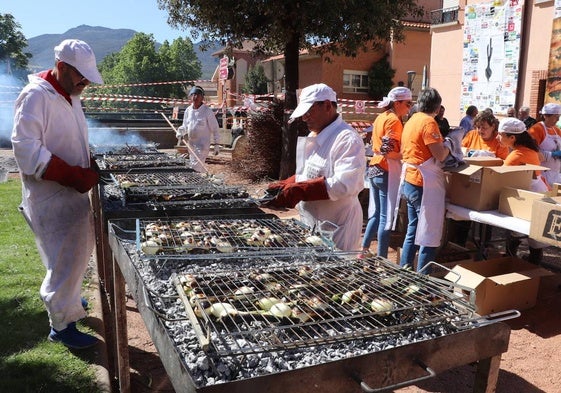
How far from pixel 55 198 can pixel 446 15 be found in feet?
57.4

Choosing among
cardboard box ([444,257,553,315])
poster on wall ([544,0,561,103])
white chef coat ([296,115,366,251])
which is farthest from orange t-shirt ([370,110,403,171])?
poster on wall ([544,0,561,103])

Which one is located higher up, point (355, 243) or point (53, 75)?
point (53, 75)

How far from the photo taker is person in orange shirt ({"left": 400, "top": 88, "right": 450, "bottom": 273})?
449cm

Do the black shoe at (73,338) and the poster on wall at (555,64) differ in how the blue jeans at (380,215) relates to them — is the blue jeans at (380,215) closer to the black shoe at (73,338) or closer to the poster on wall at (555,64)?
the black shoe at (73,338)

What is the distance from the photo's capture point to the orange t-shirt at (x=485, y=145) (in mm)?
5871

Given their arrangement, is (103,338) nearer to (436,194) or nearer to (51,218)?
(51,218)

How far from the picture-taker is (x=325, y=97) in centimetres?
313

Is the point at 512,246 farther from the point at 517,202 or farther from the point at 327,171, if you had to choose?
the point at 327,171

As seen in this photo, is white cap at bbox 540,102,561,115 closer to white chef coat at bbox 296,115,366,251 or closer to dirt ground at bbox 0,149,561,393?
dirt ground at bbox 0,149,561,393

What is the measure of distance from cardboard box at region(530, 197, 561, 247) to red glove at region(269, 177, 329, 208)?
6.44ft

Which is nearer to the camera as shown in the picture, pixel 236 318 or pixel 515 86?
pixel 236 318

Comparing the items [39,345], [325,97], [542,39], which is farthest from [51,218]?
[542,39]

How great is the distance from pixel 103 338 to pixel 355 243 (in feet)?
6.99

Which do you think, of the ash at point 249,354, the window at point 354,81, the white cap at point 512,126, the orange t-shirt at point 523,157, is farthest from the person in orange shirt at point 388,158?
the window at point 354,81
